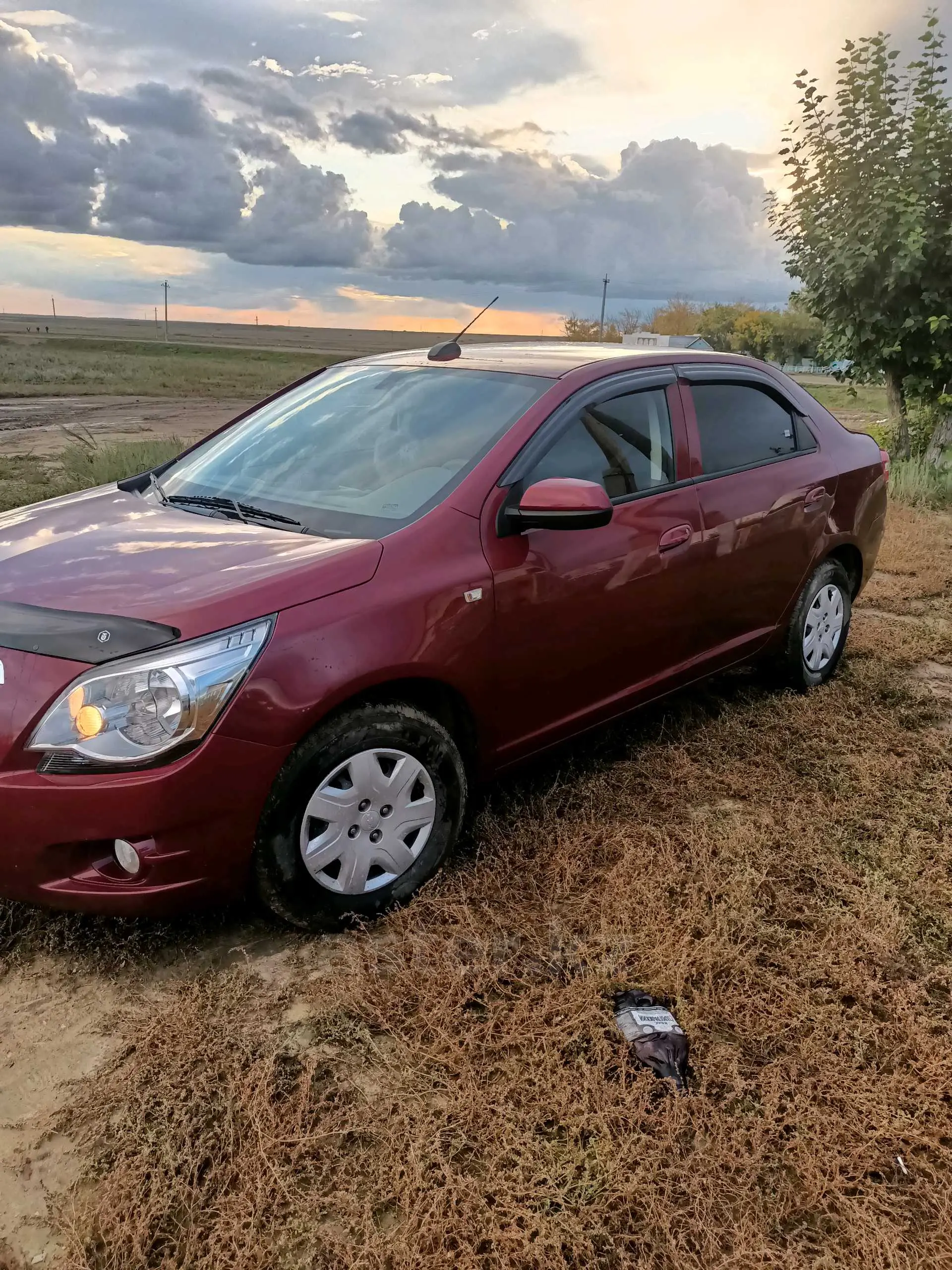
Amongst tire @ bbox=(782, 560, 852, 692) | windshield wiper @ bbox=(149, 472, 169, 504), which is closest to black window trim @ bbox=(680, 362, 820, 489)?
tire @ bbox=(782, 560, 852, 692)

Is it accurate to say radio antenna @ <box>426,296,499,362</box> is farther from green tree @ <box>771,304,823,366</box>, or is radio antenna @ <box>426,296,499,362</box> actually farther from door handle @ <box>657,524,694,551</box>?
green tree @ <box>771,304,823,366</box>

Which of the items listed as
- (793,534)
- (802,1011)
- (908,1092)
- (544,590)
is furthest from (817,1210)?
(793,534)

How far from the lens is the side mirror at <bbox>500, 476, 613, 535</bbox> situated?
2.89 metres

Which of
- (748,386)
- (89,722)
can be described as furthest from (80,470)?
(89,722)

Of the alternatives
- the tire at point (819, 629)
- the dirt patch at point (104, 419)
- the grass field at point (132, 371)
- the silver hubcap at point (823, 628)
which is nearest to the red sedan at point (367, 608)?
the tire at point (819, 629)

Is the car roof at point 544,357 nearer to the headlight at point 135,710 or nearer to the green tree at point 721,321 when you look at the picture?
the headlight at point 135,710

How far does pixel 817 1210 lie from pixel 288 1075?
1.22m

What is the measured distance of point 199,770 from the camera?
2340mm

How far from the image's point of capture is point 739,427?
412cm

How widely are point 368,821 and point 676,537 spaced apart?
1699mm

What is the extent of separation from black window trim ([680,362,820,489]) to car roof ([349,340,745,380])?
6 cm

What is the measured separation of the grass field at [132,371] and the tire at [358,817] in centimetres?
2973

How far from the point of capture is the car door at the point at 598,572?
3049mm

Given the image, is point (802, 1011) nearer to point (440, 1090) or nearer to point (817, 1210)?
point (817, 1210)
